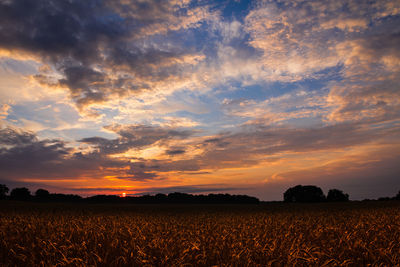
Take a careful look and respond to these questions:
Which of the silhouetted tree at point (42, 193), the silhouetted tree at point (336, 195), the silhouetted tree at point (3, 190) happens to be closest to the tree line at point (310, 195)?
the silhouetted tree at point (336, 195)

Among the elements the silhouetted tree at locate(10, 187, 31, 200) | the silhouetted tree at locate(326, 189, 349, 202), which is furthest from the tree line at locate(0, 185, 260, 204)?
the silhouetted tree at locate(326, 189, 349, 202)

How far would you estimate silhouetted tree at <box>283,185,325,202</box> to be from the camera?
265 ft

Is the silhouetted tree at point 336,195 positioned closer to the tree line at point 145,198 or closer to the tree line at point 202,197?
the tree line at point 202,197

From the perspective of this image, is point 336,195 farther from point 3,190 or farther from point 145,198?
point 3,190

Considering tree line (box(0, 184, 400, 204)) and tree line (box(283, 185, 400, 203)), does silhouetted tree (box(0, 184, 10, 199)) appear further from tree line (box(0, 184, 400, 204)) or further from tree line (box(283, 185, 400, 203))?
tree line (box(283, 185, 400, 203))

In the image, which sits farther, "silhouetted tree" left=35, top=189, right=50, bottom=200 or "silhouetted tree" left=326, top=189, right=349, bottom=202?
"silhouetted tree" left=326, top=189, right=349, bottom=202

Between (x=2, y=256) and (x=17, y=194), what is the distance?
290 ft

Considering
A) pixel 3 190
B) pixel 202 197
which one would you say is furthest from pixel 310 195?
pixel 3 190

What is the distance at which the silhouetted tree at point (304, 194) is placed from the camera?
80.8m

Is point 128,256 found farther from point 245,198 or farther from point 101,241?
point 245,198

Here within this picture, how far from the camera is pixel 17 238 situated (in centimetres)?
614

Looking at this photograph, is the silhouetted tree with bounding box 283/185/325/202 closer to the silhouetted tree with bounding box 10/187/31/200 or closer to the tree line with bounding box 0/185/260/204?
the tree line with bounding box 0/185/260/204

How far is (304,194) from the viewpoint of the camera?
83.4 meters

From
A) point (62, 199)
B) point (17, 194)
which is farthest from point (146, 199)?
point (17, 194)
